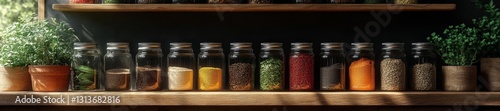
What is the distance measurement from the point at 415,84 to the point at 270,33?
0.58 metres

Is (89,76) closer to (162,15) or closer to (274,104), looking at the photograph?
(162,15)

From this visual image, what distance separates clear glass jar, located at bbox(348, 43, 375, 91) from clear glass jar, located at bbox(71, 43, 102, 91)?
918 millimetres

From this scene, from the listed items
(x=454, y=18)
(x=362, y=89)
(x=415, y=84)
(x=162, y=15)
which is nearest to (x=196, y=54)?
(x=162, y=15)

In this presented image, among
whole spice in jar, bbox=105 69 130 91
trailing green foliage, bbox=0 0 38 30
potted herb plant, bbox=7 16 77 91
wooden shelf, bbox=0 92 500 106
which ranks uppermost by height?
trailing green foliage, bbox=0 0 38 30

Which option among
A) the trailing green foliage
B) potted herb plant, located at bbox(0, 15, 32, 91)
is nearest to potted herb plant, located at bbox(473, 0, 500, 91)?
potted herb plant, located at bbox(0, 15, 32, 91)

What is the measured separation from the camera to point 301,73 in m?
2.31

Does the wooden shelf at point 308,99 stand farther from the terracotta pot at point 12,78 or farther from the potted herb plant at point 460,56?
the terracotta pot at point 12,78

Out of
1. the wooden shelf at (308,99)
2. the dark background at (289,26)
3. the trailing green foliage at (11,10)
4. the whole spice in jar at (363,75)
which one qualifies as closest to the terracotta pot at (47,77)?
the wooden shelf at (308,99)

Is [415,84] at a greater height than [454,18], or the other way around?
[454,18]

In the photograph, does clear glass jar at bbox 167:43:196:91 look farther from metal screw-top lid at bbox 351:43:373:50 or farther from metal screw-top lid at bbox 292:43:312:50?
metal screw-top lid at bbox 351:43:373:50

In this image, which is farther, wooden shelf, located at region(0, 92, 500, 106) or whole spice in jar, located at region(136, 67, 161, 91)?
whole spice in jar, located at region(136, 67, 161, 91)

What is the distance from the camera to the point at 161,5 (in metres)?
2.29

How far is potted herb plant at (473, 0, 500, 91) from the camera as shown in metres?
2.28

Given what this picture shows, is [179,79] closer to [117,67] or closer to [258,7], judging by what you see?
[117,67]
